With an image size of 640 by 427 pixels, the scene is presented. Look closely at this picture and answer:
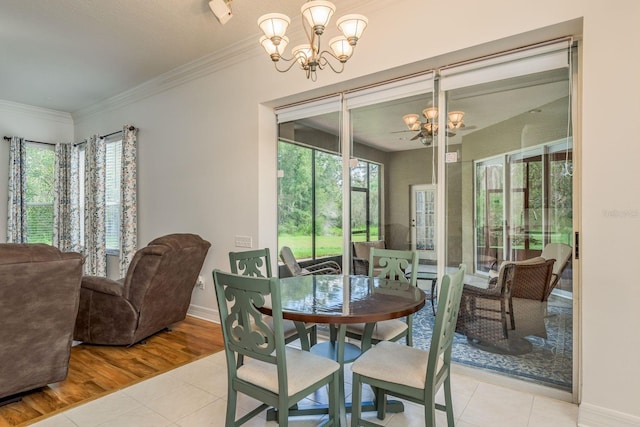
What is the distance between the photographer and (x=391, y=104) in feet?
10.6

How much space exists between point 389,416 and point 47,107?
706 cm

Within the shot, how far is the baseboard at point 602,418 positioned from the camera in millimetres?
2035

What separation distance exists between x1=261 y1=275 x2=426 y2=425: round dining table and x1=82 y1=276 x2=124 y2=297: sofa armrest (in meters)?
1.72

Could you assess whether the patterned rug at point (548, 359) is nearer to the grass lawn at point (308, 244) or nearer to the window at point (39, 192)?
the grass lawn at point (308, 244)

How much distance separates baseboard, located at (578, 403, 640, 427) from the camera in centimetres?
204

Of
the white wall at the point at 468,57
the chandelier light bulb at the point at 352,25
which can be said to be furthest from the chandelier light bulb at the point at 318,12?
the white wall at the point at 468,57

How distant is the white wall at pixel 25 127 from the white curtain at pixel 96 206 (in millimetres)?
1017

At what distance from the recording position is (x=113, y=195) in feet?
18.5

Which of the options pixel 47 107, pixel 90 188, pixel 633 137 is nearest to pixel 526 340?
pixel 633 137

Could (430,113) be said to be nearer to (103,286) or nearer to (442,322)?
(442,322)

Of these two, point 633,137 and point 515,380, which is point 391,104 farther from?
point 515,380

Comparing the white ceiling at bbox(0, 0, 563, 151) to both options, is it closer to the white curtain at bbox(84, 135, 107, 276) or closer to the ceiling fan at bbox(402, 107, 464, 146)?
the ceiling fan at bbox(402, 107, 464, 146)

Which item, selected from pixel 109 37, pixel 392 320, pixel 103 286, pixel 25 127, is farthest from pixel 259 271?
pixel 25 127

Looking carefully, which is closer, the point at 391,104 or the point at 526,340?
the point at 526,340
